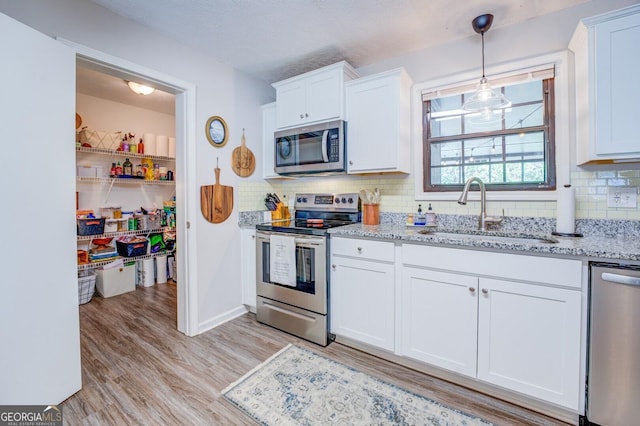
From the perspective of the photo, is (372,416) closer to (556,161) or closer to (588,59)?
(556,161)

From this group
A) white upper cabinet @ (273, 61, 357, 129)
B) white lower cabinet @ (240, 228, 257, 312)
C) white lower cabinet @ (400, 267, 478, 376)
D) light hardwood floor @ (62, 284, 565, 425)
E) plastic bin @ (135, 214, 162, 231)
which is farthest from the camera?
plastic bin @ (135, 214, 162, 231)

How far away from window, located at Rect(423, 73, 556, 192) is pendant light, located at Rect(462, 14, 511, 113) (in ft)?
0.51

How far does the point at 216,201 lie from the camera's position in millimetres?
2549

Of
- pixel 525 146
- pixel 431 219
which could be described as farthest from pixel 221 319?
pixel 525 146

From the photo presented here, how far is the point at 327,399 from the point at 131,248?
10.5 ft

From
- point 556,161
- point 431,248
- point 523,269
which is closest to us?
point 523,269

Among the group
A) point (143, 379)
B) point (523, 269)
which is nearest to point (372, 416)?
point (523, 269)

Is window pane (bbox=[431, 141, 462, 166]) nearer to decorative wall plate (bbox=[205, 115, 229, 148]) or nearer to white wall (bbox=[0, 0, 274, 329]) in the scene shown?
white wall (bbox=[0, 0, 274, 329])

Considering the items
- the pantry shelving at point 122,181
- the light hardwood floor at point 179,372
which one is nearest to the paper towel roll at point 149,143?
the pantry shelving at point 122,181

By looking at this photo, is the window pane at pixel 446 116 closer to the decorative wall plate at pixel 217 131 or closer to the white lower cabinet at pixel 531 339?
the white lower cabinet at pixel 531 339

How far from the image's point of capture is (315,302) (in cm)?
223

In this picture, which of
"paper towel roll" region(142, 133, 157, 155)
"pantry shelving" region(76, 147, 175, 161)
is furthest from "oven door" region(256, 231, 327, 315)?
"paper towel roll" region(142, 133, 157, 155)

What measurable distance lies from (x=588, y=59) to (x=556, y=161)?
634 millimetres

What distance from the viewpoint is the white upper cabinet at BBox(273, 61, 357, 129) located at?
2.39 metres
